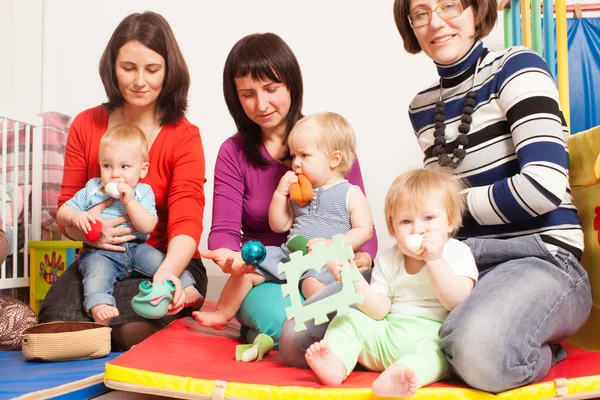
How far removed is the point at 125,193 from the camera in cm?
169

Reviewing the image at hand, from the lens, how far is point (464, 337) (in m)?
1.05

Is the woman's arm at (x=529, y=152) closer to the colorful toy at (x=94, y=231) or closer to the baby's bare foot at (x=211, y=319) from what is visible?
the baby's bare foot at (x=211, y=319)

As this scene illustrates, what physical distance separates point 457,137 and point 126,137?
3.02 ft

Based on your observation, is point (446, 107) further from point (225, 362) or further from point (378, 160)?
point (378, 160)

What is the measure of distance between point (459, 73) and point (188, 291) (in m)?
0.92

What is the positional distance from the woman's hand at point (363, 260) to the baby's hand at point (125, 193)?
64 centimetres

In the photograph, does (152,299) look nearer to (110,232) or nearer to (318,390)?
(110,232)

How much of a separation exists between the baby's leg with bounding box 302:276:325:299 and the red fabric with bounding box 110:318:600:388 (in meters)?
0.16

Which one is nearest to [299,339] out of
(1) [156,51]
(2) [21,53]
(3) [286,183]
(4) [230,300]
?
(4) [230,300]

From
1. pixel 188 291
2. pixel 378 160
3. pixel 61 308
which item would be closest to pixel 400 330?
pixel 188 291

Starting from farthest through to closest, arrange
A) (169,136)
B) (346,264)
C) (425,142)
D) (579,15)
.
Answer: (579,15) → (169,136) → (425,142) → (346,264)

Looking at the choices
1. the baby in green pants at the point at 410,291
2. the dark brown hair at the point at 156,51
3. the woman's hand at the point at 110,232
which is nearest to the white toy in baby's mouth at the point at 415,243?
the baby in green pants at the point at 410,291

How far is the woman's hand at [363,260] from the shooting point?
5.20 ft

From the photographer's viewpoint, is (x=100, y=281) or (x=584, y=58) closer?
(x=100, y=281)
